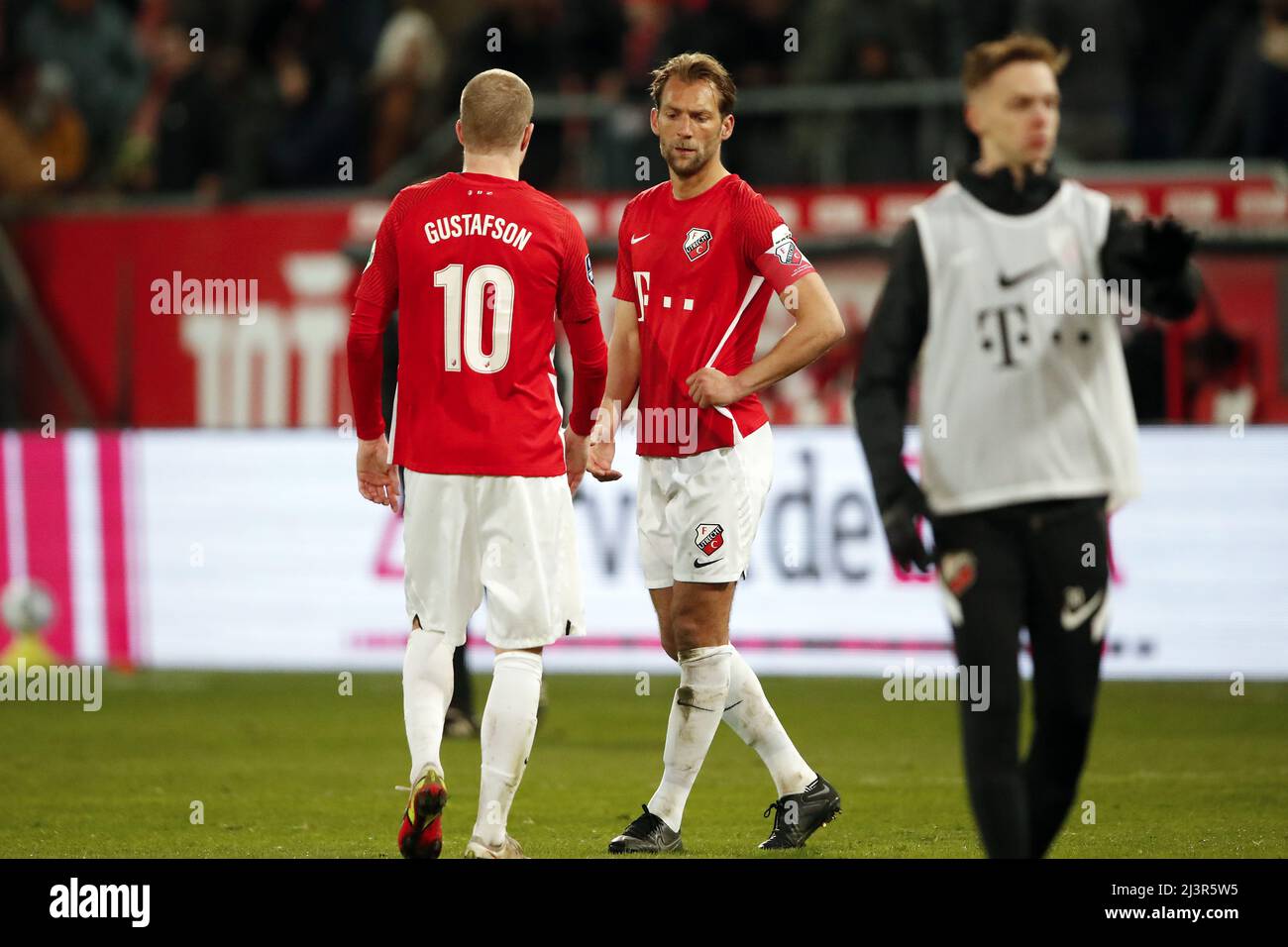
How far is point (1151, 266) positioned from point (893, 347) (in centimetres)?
69

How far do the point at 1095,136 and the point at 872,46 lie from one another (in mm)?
1877

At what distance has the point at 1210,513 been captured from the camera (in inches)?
502

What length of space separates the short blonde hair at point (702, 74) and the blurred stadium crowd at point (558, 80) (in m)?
8.91

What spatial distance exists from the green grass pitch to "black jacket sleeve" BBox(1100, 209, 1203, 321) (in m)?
2.34

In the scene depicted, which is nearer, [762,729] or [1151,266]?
[1151,266]

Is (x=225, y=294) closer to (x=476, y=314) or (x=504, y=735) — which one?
(x=476, y=314)

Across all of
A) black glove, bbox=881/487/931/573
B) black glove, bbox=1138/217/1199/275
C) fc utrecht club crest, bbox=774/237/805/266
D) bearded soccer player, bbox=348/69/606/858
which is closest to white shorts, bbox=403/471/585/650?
bearded soccer player, bbox=348/69/606/858

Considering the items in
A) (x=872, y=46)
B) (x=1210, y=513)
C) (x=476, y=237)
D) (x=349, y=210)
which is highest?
(x=872, y=46)

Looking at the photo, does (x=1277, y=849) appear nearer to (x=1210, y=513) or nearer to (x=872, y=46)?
(x=1210, y=513)

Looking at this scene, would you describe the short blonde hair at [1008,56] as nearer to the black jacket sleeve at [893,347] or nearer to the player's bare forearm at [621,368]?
the black jacket sleeve at [893,347]

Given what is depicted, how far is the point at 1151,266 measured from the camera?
527 centimetres
